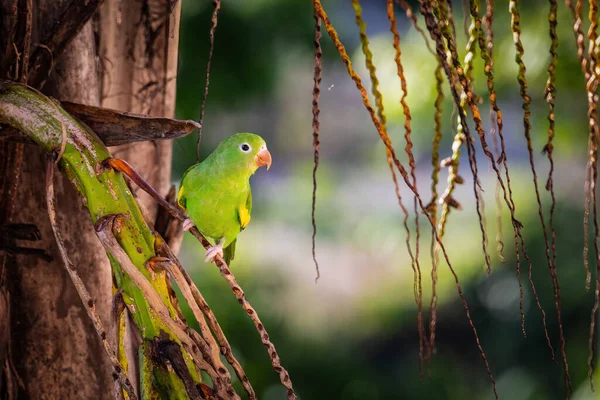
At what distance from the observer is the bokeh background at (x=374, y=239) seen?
2.20 metres

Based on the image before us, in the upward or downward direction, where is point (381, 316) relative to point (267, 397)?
upward

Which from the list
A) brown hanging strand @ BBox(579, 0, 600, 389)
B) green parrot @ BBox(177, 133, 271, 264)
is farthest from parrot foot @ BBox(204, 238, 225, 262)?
brown hanging strand @ BBox(579, 0, 600, 389)

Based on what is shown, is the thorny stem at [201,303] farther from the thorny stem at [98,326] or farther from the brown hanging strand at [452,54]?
the brown hanging strand at [452,54]

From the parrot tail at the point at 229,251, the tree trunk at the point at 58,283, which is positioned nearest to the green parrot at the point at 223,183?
the parrot tail at the point at 229,251

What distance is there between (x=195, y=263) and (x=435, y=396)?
1129 mm

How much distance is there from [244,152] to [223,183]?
2.4 inches

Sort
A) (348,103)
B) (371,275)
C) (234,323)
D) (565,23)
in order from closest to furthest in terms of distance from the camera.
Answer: (565,23) < (234,323) < (371,275) < (348,103)

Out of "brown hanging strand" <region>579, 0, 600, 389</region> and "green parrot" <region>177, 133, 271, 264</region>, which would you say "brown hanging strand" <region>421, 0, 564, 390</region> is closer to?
"brown hanging strand" <region>579, 0, 600, 389</region>

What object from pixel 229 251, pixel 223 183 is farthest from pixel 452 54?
pixel 229 251

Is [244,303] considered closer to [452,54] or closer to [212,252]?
[452,54]

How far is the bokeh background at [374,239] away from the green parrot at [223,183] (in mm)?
1032

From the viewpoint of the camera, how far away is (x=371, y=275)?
2.93m

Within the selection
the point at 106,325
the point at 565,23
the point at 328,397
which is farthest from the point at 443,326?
the point at 106,325

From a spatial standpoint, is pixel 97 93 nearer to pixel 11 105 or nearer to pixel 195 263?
pixel 11 105
